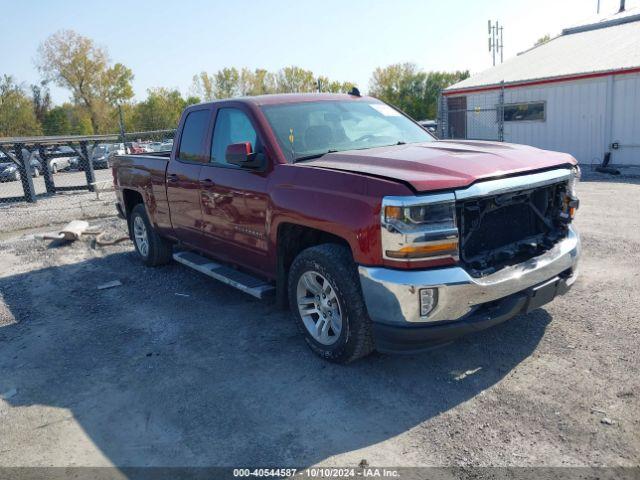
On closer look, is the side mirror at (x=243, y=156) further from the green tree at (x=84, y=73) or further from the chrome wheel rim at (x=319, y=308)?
the green tree at (x=84, y=73)

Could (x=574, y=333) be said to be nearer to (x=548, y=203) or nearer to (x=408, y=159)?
(x=548, y=203)

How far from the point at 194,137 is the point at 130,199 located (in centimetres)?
229

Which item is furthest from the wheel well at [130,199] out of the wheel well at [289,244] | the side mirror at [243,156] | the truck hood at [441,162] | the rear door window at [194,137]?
the truck hood at [441,162]

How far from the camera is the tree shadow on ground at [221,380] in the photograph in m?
3.25

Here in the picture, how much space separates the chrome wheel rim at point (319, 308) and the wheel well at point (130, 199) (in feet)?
12.9

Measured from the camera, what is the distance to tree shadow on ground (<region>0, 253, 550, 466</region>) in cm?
325

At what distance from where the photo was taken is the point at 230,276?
16.6 feet

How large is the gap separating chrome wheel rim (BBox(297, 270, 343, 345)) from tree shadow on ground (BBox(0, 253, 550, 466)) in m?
0.24

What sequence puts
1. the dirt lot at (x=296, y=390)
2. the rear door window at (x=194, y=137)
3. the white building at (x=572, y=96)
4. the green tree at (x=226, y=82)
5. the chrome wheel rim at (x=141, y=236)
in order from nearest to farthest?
the dirt lot at (x=296, y=390)
the rear door window at (x=194, y=137)
the chrome wheel rim at (x=141, y=236)
the white building at (x=572, y=96)
the green tree at (x=226, y=82)

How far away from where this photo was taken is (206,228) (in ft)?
17.6

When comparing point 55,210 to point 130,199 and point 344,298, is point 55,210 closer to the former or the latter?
point 130,199

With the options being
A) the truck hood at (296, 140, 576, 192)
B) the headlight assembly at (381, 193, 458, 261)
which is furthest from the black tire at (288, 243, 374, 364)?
the truck hood at (296, 140, 576, 192)

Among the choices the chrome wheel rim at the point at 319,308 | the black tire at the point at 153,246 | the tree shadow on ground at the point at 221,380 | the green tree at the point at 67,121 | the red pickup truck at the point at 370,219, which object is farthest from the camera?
the green tree at the point at 67,121

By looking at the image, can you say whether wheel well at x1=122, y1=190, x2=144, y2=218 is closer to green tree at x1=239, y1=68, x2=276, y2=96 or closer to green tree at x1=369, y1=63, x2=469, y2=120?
green tree at x1=369, y1=63, x2=469, y2=120
